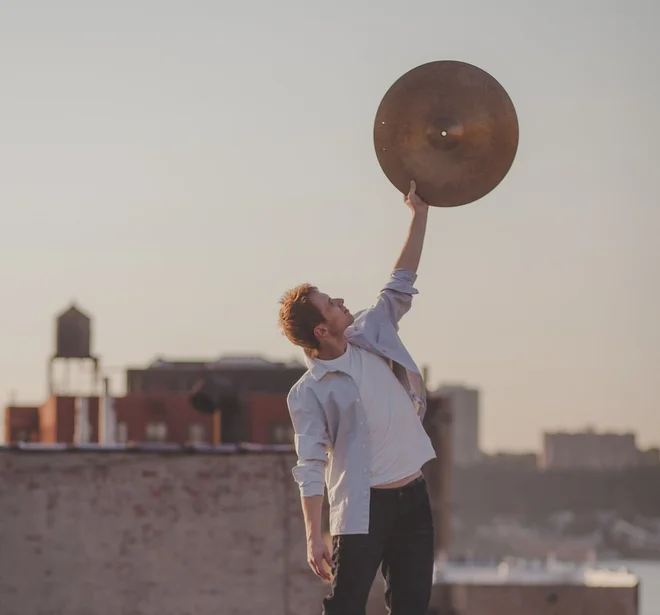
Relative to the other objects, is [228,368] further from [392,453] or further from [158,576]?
[392,453]

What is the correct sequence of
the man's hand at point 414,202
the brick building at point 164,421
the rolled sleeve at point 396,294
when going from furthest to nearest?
the brick building at point 164,421
the man's hand at point 414,202
the rolled sleeve at point 396,294

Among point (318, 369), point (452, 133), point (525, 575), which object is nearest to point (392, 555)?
point (318, 369)

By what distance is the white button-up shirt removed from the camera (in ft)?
25.0

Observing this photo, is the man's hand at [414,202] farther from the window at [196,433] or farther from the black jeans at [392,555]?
the window at [196,433]

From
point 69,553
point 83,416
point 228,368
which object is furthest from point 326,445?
point 228,368

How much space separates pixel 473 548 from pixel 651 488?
17268 millimetres

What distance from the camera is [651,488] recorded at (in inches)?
7028

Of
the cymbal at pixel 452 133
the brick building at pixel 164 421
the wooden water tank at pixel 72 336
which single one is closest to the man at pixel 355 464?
the cymbal at pixel 452 133

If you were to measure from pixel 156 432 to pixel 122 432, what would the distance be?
1584mm

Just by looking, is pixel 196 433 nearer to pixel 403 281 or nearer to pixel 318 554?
pixel 403 281

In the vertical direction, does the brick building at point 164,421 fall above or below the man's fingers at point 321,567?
below

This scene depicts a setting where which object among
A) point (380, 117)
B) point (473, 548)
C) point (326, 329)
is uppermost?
point (380, 117)

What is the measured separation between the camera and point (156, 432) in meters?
67.1

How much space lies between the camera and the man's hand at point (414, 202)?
8.22m
